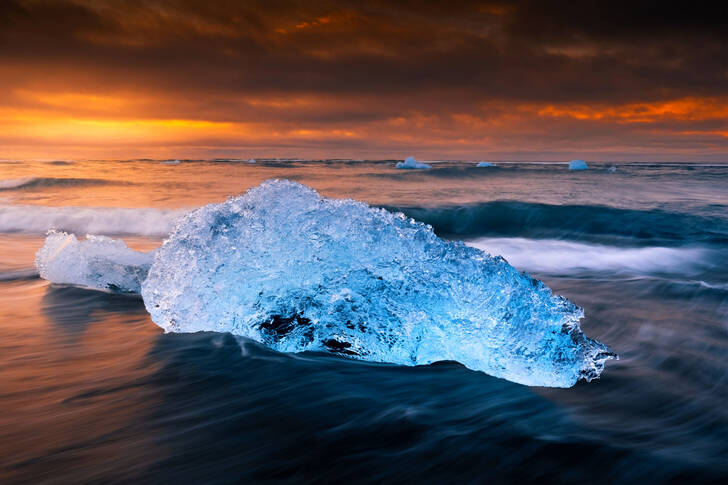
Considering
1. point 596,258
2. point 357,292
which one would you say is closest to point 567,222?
point 596,258

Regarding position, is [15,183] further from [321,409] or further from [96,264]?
[321,409]

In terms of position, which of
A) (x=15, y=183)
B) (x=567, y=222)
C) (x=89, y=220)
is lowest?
(x=89, y=220)

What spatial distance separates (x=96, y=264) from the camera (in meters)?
4.66

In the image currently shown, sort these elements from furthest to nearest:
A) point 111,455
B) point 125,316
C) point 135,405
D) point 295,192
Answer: point 125,316, point 295,192, point 135,405, point 111,455

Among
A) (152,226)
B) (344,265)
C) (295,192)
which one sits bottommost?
A: (152,226)

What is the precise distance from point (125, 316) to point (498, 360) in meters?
2.99

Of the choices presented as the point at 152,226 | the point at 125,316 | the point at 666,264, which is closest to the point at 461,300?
the point at 125,316

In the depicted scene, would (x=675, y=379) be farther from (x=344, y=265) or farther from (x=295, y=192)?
(x=295, y=192)

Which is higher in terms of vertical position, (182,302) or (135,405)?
(182,302)

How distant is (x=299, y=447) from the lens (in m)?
2.03

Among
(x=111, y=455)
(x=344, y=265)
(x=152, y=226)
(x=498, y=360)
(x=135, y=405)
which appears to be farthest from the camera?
(x=152, y=226)

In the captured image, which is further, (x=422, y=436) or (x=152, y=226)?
(x=152, y=226)

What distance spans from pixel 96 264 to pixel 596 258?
7655mm

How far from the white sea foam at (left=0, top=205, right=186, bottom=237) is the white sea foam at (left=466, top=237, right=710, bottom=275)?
8.58 m
